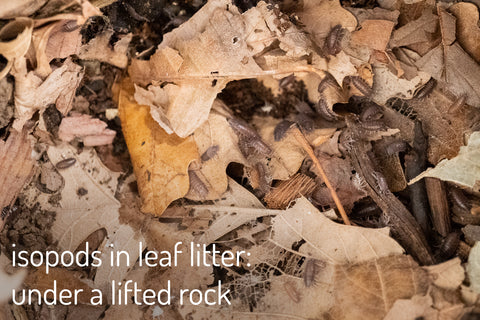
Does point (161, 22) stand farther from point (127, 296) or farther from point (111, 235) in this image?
point (127, 296)

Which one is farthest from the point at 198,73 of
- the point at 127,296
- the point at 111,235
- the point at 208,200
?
the point at 127,296

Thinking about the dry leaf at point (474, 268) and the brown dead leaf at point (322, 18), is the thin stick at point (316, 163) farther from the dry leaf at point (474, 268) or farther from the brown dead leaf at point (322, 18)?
the dry leaf at point (474, 268)

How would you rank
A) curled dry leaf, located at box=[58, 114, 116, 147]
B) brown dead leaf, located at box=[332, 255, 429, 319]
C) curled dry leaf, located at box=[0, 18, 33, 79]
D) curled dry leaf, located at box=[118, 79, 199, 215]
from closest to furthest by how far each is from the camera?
1. curled dry leaf, located at box=[0, 18, 33, 79]
2. brown dead leaf, located at box=[332, 255, 429, 319]
3. curled dry leaf, located at box=[118, 79, 199, 215]
4. curled dry leaf, located at box=[58, 114, 116, 147]

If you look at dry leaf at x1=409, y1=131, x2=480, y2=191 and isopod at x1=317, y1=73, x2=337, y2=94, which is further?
isopod at x1=317, y1=73, x2=337, y2=94

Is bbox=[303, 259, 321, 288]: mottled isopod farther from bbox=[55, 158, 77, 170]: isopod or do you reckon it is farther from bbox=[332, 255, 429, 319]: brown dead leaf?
bbox=[55, 158, 77, 170]: isopod

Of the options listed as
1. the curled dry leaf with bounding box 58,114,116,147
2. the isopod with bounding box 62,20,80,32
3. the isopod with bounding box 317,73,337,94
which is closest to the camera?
the isopod with bounding box 62,20,80,32

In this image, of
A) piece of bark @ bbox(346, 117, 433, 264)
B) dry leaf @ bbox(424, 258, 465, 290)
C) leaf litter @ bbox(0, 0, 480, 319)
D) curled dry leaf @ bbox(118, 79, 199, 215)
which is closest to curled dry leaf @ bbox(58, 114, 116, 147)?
leaf litter @ bbox(0, 0, 480, 319)

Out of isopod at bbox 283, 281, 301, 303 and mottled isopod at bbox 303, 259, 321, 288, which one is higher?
mottled isopod at bbox 303, 259, 321, 288
